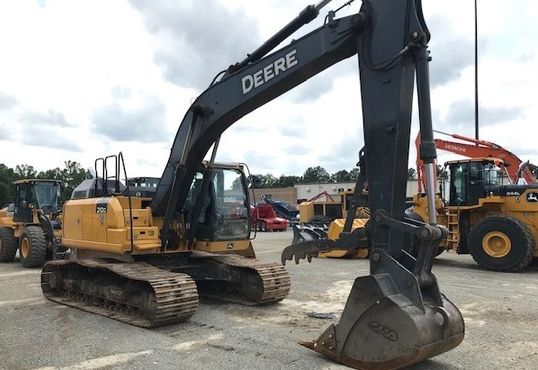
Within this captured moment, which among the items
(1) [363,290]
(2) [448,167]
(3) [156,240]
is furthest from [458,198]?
(1) [363,290]

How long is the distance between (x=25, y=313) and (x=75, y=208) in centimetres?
202

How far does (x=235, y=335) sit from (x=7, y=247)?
36.4 feet

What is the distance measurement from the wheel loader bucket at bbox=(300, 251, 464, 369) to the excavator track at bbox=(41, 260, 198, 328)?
8.39ft

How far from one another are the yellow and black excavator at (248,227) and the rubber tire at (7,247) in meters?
6.68

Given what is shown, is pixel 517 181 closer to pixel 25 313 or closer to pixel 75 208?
pixel 75 208

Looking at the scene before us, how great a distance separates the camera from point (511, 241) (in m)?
12.2

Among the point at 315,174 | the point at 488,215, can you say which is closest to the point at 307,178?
the point at 315,174

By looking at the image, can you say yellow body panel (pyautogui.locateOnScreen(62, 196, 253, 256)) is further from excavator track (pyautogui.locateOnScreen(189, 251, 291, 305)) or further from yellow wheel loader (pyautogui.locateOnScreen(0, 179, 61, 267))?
yellow wheel loader (pyautogui.locateOnScreen(0, 179, 61, 267))

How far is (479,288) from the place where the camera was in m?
10.1

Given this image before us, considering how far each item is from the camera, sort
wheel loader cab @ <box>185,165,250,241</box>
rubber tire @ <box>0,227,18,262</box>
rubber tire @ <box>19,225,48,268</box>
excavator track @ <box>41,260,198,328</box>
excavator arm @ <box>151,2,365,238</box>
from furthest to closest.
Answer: rubber tire @ <box>0,227,18,262</box>, rubber tire @ <box>19,225,48,268</box>, wheel loader cab @ <box>185,165,250,241</box>, excavator track @ <box>41,260,198,328</box>, excavator arm @ <box>151,2,365,238</box>

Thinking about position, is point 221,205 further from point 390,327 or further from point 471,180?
point 471,180

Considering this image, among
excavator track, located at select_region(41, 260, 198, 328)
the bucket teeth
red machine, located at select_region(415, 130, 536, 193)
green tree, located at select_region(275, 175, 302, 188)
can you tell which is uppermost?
green tree, located at select_region(275, 175, 302, 188)

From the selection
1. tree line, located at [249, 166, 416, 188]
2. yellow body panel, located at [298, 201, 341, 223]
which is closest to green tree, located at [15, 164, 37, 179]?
tree line, located at [249, 166, 416, 188]

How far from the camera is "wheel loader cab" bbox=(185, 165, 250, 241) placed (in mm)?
8742
